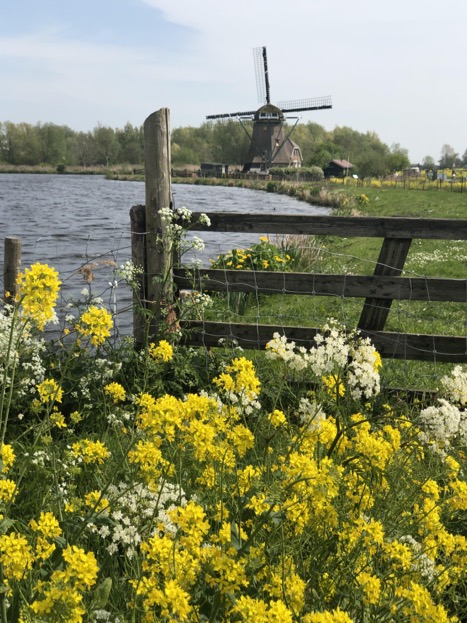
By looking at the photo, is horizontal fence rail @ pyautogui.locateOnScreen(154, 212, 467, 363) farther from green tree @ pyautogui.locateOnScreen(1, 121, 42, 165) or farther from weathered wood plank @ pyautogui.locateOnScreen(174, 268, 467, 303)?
green tree @ pyautogui.locateOnScreen(1, 121, 42, 165)

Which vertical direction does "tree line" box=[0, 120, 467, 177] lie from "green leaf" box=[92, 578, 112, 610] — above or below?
above

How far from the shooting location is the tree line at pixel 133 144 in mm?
111312

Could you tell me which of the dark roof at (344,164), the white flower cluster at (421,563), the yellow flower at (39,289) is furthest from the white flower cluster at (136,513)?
the dark roof at (344,164)

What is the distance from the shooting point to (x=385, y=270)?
5883mm

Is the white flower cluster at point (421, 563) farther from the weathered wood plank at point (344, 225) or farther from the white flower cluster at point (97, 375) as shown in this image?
the weathered wood plank at point (344, 225)

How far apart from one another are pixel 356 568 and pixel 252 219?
158 inches

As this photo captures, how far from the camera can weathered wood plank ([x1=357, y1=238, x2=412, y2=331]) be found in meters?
5.81

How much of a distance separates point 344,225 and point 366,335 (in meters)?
0.99

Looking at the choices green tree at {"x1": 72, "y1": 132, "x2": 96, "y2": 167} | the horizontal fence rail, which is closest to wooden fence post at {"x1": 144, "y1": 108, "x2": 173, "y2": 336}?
the horizontal fence rail

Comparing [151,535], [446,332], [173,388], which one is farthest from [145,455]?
[446,332]

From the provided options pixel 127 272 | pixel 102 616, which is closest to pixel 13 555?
pixel 102 616

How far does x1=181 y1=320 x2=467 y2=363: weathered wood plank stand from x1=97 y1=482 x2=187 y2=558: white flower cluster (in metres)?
3.31

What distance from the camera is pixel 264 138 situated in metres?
80.9

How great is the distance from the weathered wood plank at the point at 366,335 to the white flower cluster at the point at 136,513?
10.9 ft
